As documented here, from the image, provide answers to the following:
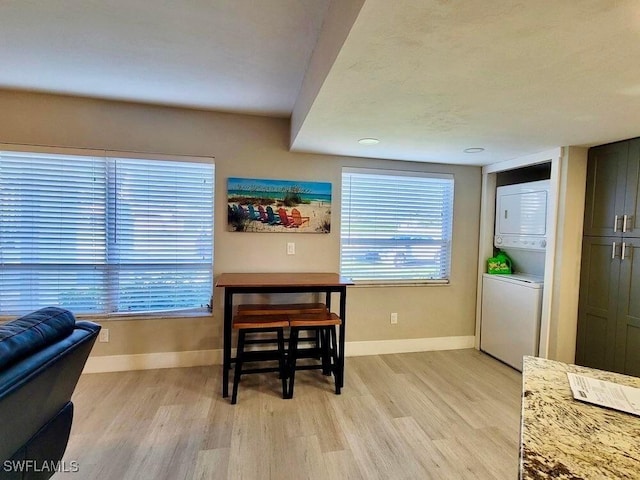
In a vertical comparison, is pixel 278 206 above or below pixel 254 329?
above

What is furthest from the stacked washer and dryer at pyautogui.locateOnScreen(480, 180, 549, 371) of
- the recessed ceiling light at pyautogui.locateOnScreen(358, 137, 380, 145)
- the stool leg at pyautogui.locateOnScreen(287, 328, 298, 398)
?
the stool leg at pyautogui.locateOnScreen(287, 328, 298, 398)

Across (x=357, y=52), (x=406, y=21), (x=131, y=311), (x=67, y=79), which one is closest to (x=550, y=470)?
(x=406, y=21)

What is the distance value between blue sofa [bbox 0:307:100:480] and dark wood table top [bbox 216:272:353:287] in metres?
1.00

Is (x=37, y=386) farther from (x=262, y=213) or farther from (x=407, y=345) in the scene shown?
(x=407, y=345)

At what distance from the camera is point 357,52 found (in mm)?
1229

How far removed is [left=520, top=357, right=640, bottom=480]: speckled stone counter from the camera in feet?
2.20

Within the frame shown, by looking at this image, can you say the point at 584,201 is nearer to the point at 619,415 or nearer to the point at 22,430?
the point at 619,415

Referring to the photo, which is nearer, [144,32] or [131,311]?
[144,32]

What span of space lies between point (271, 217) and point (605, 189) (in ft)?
9.34

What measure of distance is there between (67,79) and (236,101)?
3.86 ft

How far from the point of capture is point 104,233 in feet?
8.78

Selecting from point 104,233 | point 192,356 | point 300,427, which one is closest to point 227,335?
point 192,356

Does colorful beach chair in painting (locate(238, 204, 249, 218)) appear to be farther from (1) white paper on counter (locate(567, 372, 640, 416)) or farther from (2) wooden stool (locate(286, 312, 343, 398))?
(1) white paper on counter (locate(567, 372, 640, 416))

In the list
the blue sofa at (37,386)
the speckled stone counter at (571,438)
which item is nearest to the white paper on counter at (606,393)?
the speckled stone counter at (571,438)
